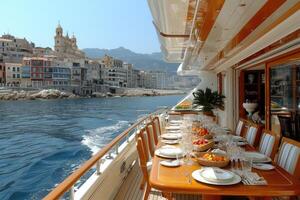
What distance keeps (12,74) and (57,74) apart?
7827 millimetres

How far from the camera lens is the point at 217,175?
1.83m

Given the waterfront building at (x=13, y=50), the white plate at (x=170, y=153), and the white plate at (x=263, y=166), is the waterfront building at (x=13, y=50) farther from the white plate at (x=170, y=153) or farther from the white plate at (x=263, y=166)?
the white plate at (x=263, y=166)

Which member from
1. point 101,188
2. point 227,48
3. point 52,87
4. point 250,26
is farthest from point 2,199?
point 52,87

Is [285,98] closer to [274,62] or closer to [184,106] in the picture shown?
[274,62]

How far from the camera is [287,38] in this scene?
3.22m

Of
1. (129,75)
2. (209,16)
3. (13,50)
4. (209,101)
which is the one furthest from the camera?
(129,75)

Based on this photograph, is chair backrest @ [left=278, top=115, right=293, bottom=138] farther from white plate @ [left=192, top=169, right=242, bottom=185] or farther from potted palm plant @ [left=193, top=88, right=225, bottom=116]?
potted palm plant @ [left=193, top=88, right=225, bottom=116]

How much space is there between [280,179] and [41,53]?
82.2m

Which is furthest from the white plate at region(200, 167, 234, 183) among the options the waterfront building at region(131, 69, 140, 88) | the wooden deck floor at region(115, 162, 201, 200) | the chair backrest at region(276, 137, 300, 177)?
the waterfront building at region(131, 69, 140, 88)

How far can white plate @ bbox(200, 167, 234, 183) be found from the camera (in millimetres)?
1775

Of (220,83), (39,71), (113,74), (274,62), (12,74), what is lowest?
(220,83)

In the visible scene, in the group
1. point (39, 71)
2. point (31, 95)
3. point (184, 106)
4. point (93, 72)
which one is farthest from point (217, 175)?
point (93, 72)

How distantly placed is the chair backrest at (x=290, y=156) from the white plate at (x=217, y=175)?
554 millimetres

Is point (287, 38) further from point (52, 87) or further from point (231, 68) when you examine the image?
point (52, 87)
